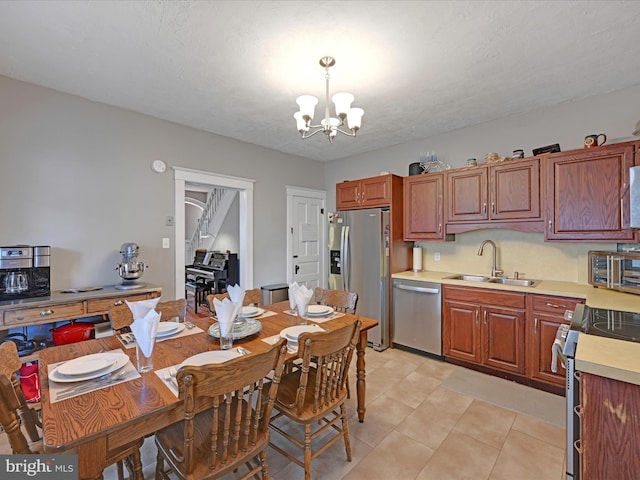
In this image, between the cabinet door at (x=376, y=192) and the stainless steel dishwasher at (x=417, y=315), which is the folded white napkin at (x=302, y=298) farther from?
the cabinet door at (x=376, y=192)

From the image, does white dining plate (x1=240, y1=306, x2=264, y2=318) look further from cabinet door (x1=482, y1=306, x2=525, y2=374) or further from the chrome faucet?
the chrome faucet

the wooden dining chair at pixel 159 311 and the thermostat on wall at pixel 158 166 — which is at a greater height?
the thermostat on wall at pixel 158 166

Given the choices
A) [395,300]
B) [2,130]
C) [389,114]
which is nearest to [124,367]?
[2,130]

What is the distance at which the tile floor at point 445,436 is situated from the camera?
1738 mm

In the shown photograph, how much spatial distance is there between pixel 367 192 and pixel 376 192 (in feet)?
0.46

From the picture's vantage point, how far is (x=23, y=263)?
94.1 inches

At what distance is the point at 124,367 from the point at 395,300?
2886mm

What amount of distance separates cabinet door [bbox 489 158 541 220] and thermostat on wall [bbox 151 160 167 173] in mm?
3608

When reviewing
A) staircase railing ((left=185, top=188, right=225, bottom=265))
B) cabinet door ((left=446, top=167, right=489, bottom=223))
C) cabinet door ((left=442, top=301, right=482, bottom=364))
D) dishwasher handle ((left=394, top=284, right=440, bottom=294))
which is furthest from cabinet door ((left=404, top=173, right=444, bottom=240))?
staircase railing ((left=185, top=188, right=225, bottom=265))

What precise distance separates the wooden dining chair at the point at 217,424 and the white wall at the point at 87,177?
232cm

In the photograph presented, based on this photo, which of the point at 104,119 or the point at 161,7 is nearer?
the point at 161,7

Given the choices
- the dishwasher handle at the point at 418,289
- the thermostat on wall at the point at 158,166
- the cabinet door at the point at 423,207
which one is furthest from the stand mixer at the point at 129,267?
the cabinet door at the point at 423,207

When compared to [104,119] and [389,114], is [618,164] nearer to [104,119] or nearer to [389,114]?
[389,114]

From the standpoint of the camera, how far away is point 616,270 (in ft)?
7.81
